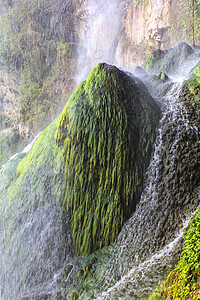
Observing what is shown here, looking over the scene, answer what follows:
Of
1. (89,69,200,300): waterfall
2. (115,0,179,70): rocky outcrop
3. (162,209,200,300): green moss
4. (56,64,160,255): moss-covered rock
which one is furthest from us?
(115,0,179,70): rocky outcrop

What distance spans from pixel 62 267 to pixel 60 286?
0.35 metres

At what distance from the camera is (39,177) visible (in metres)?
5.66

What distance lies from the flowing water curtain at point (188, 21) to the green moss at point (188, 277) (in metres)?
9.45

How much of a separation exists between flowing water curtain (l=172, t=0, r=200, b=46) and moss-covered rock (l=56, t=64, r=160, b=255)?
6889 millimetres

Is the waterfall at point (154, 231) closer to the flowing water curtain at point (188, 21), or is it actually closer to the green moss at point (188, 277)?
the green moss at point (188, 277)

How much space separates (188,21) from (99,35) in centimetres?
713

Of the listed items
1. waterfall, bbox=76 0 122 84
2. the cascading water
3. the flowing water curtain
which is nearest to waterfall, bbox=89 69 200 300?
the cascading water

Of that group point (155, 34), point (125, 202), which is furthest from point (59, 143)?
point (155, 34)

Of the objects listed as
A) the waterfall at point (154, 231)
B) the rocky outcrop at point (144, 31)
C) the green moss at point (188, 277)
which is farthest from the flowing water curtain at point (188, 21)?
the green moss at point (188, 277)

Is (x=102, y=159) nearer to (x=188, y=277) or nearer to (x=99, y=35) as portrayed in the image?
(x=188, y=277)

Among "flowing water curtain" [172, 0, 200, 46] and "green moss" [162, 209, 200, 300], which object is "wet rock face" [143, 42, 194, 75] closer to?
Result: "flowing water curtain" [172, 0, 200, 46]

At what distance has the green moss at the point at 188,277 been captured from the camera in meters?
2.46

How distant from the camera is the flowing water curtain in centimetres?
992

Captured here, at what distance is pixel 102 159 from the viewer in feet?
16.3
